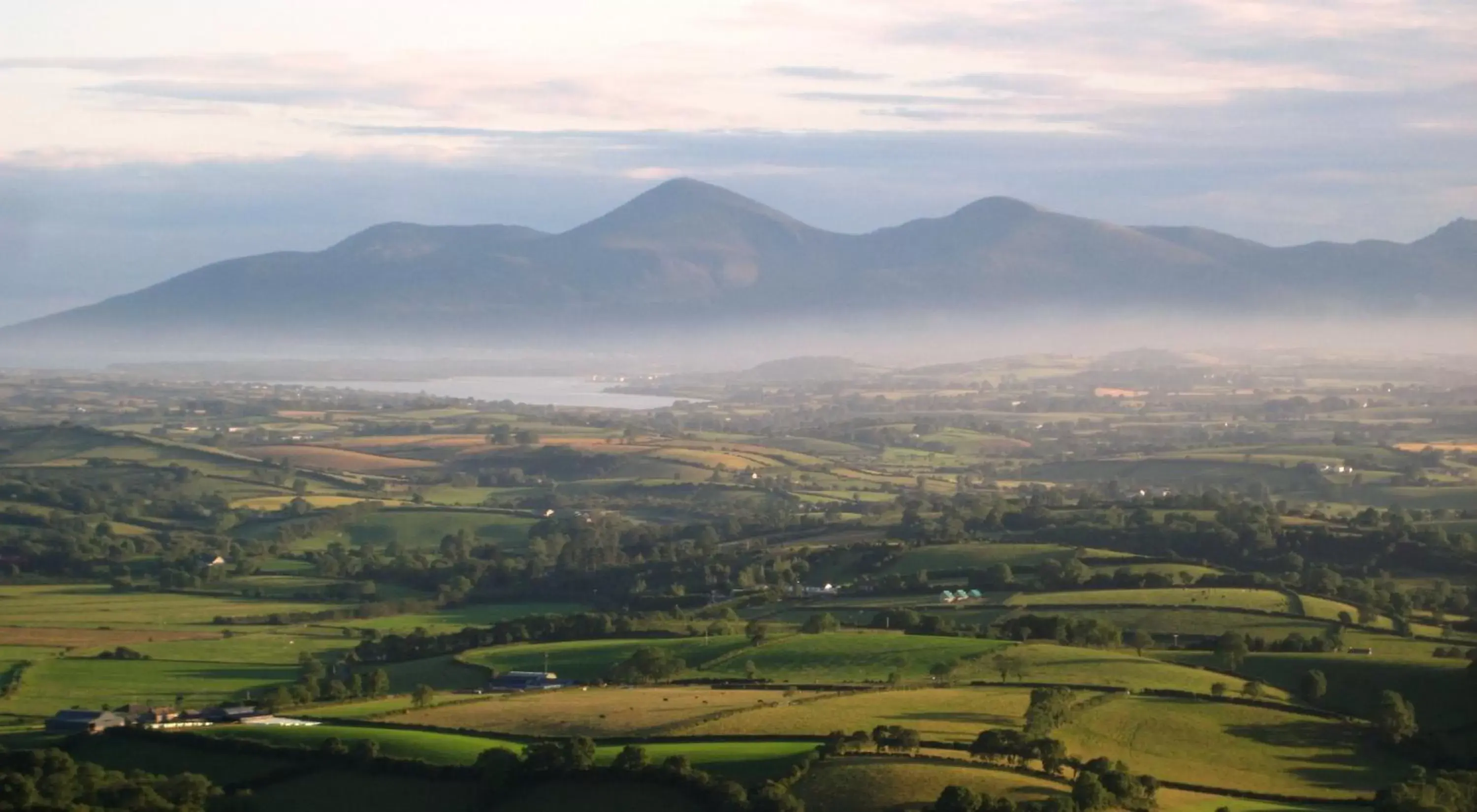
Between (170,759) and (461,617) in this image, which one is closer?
(170,759)

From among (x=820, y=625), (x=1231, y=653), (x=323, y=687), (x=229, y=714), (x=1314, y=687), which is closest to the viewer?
(x=229, y=714)

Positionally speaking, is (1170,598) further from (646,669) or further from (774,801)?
(774,801)

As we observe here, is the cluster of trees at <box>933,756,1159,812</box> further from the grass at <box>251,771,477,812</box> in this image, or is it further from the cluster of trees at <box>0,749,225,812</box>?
the cluster of trees at <box>0,749,225,812</box>

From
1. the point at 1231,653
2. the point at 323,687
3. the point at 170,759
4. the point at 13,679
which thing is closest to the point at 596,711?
the point at 170,759

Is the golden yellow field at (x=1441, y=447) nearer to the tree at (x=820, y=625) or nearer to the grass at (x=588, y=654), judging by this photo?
the tree at (x=820, y=625)

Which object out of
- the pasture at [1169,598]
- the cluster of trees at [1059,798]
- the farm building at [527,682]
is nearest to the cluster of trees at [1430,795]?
the cluster of trees at [1059,798]

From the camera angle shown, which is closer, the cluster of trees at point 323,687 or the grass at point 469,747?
the grass at point 469,747
